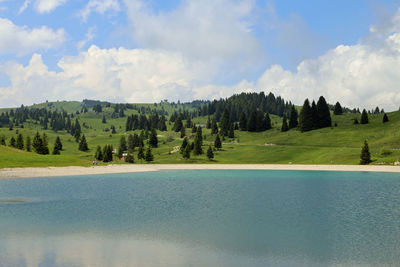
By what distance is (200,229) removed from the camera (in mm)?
34875

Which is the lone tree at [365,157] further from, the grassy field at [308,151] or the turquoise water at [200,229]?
the turquoise water at [200,229]

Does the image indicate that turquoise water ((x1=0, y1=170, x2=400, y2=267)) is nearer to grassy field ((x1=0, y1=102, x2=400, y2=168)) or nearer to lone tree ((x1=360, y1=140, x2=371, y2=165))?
lone tree ((x1=360, y1=140, x2=371, y2=165))

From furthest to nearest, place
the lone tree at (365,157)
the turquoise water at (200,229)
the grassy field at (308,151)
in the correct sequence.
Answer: the grassy field at (308,151)
the lone tree at (365,157)
the turquoise water at (200,229)

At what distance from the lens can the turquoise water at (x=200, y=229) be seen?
25.6 m

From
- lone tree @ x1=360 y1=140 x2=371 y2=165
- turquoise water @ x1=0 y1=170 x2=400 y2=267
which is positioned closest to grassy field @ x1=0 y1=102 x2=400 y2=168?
lone tree @ x1=360 y1=140 x2=371 y2=165

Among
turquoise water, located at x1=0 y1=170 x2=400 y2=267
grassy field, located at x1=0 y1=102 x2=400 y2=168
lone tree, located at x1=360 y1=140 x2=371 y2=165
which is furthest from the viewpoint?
grassy field, located at x1=0 y1=102 x2=400 y2=168

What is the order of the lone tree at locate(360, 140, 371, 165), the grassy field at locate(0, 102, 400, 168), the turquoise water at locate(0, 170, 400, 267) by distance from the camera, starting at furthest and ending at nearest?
the grassy field at locate(0, 102, 400, 168) < the lone tree at locate(360, 140, 371, 165) < the turquoise water at locate(0, 170, 400, 267)

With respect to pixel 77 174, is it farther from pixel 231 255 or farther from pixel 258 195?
pixel 231 255

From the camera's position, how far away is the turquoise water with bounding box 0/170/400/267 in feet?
84.1

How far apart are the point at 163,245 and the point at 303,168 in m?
106

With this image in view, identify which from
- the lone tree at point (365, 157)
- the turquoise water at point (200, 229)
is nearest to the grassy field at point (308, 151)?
the lone tree at point (365, 157)

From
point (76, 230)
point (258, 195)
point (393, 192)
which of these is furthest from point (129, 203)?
point (393, 192)

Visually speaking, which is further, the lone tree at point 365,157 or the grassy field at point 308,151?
the grassy field at point 308,151

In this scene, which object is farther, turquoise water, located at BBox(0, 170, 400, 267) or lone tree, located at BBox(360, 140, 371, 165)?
lone tree, located at BBox(360, 140, 371, 165)
